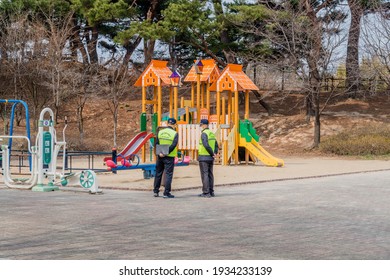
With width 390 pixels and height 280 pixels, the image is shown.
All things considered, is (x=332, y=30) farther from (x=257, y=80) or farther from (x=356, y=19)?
(x=257, y=80)

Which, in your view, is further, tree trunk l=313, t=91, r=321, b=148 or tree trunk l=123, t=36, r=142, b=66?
tree trunk l=123, t=36, r=142, b=66

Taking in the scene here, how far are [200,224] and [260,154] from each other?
711 inches

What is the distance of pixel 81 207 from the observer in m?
15.1

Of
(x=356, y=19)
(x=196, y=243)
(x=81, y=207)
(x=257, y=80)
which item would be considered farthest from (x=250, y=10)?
(x=196, y=243)

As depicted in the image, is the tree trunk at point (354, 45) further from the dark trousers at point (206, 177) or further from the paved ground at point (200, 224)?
the dark trousers at point (206, 177)

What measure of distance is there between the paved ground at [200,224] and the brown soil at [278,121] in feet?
73.1

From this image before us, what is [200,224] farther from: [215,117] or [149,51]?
[149,51]

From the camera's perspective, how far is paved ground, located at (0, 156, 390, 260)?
32.3ft

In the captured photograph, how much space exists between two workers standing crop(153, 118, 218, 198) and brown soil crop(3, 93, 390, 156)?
22.1m

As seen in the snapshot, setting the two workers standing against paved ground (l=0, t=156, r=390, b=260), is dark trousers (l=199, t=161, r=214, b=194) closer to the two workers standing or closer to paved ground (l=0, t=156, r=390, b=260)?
the two workers standing

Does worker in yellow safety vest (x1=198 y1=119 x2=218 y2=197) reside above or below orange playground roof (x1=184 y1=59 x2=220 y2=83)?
below

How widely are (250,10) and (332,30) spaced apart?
482cm

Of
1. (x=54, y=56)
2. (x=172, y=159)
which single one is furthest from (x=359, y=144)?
(x=172, y=159)

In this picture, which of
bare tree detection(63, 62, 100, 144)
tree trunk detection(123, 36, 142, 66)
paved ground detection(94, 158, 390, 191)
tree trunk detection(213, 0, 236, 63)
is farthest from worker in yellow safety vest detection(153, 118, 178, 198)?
tree trunk detection(123, 36, 142, 66)
